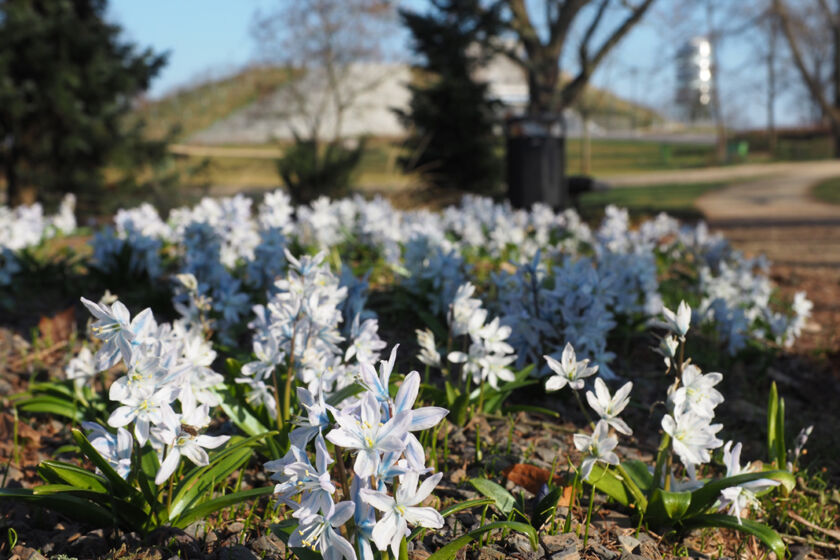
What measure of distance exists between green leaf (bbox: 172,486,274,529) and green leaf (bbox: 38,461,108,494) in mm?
226

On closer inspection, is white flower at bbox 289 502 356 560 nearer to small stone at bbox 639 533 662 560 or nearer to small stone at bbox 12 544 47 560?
small stone at bbox 12 544 47 560

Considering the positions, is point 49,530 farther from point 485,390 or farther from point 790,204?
point 790,204

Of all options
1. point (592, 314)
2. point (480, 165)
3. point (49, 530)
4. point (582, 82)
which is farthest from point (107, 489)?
point (582, 82)

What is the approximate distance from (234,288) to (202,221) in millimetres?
956

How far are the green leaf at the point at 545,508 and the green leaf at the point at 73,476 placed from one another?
119 cm

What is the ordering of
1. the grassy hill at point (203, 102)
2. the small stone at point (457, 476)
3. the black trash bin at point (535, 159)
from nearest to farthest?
the small stone at point (457, 476) < the black trash bin at point (535, 159) < the grassy hill at point (203, 102)

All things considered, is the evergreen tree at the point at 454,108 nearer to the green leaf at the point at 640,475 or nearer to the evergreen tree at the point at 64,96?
the evergreen tree at the point at 64,96

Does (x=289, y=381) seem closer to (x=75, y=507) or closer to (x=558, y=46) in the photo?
(x=75, y=507)

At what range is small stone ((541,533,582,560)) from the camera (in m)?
1.86

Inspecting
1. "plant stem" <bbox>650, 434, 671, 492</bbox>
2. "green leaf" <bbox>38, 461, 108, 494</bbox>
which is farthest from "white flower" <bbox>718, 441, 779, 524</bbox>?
"green leaf" <bbox>38, 461, 108, 494</bbox>

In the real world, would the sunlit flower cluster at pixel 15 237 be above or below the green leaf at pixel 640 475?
above

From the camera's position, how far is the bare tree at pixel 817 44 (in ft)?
77.3

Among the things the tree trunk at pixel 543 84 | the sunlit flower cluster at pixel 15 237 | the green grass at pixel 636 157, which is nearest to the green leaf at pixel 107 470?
the sunlit flower cluster at pixel 15 237

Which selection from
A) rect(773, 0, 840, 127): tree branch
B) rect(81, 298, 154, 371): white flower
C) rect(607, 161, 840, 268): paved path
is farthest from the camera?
rect(773, 0, 840, 127): tree branch
